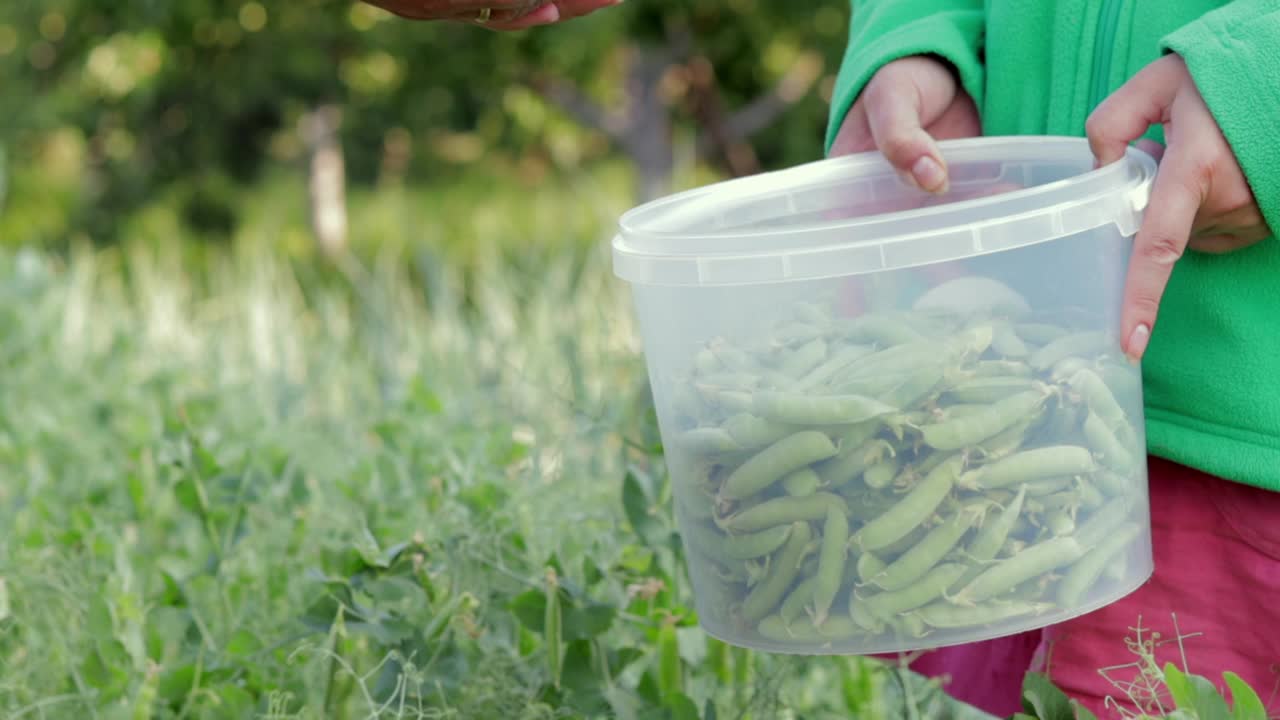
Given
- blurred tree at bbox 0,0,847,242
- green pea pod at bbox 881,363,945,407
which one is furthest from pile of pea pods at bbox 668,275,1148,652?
blurred tree at bbox 0,0,847,242

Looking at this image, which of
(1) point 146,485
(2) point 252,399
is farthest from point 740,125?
(1) point 146,485

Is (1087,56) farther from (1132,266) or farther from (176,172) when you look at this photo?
(176,172)

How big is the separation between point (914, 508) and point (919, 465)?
0.03 m

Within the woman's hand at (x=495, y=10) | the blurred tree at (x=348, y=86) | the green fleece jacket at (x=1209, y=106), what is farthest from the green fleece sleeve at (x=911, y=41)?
the blurred tree at (x=348, y=86)

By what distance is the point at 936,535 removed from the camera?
102 centimetres

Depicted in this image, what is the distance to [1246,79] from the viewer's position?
101 cm

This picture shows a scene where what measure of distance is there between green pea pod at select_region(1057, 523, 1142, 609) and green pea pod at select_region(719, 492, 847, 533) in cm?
18

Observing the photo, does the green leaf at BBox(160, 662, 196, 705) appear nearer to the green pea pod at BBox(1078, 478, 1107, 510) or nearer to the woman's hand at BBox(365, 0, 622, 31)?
the woman's hand at BBox(365, 0, 622, 31)

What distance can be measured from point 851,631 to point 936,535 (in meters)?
0.10

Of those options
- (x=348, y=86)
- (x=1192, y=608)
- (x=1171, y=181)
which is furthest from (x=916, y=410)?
(x=348, y=86)

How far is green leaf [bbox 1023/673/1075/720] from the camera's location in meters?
1.12

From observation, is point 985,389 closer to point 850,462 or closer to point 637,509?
point 850,462

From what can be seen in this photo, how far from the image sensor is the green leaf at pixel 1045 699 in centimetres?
112

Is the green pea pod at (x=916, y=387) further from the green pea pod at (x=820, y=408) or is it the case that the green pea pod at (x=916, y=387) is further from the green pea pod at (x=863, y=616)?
the green pea pod at (x=863, y=616)
